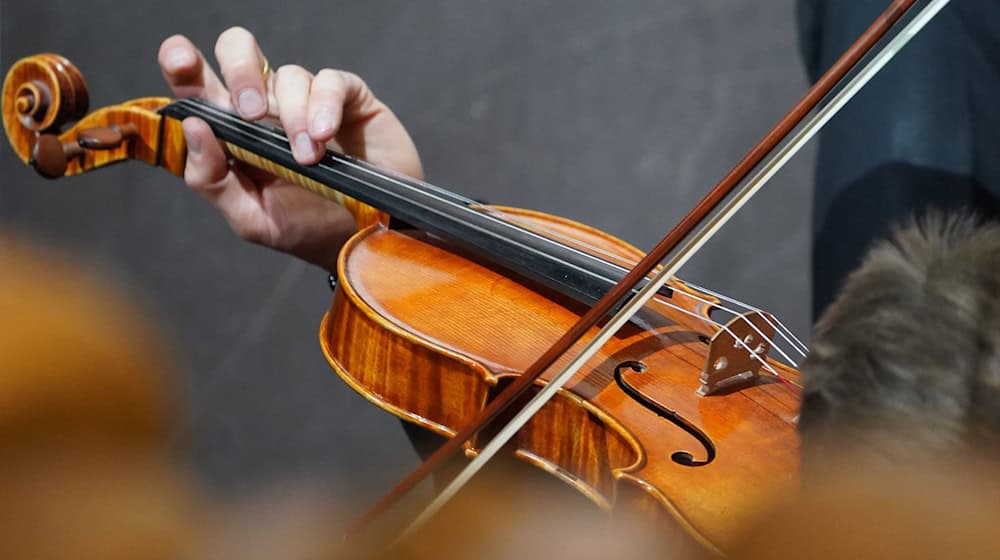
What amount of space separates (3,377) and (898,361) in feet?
0.66

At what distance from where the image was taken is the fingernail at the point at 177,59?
911 mm

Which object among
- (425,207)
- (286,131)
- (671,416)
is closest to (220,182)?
(286,131)

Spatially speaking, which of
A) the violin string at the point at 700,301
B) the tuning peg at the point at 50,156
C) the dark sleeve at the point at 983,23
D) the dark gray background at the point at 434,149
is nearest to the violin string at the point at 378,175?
the violin string at the point at 700,301

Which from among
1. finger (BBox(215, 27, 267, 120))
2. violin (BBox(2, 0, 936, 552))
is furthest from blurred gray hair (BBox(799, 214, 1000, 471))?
finger (BBox(215, 27, 267, 120))

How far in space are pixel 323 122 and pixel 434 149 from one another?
621 millimetres

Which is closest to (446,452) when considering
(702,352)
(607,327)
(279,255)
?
(607,327)

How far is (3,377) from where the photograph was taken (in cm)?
14

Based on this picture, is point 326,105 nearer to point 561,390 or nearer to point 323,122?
point 323,122

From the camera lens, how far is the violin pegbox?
2.91 ft

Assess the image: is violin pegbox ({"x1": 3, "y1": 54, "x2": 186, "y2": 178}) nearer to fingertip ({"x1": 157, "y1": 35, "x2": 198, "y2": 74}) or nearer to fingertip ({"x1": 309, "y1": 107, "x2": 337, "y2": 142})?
fingertip ({"x1": 157, "y1": 35, "x2": 198, "y2": 74})

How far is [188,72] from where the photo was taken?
92cm

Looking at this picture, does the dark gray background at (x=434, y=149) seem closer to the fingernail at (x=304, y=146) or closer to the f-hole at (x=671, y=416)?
the fingernail at (x=304, y=146)

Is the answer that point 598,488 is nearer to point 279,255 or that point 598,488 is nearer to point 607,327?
point 607,327

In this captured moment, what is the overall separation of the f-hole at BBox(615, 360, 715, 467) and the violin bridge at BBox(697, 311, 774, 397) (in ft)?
0.12
